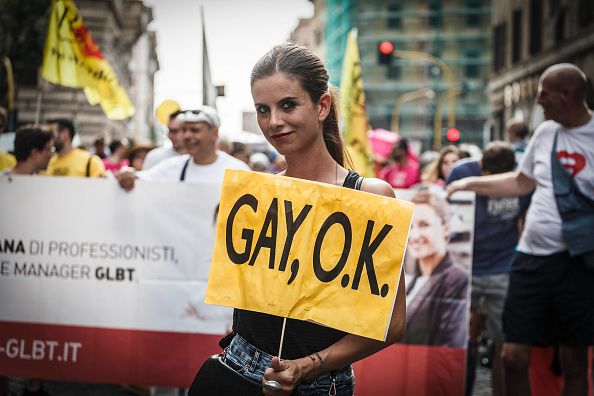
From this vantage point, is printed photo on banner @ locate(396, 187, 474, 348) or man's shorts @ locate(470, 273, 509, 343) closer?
printed photo on banner @ locate(396, 187, 474, 348)

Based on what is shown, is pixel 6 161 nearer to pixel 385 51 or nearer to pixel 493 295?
pixel 493 295

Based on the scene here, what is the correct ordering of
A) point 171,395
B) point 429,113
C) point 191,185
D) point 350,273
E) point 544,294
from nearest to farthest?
point 350,273 → point 544,294 → point 191,185 → point 171,395 → point 429,113

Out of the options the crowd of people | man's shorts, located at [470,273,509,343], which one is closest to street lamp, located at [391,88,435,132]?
the crowd of people

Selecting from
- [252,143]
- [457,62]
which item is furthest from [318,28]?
[252,143]

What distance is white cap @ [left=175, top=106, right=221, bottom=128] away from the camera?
697 centimetres

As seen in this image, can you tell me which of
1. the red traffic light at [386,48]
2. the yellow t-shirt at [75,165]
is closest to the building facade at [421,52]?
the red traffic light at [386,48]

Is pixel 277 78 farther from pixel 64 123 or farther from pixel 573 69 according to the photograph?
pixel 64 123

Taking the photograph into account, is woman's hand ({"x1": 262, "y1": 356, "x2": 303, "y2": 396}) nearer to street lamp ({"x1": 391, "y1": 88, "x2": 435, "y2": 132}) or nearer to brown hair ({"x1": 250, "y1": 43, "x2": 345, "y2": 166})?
brown hair ({"x1": 250, "y1": 43, "x2": 345, "y2": 166})

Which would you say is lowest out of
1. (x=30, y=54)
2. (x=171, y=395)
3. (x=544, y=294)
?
(x=171, y=395)

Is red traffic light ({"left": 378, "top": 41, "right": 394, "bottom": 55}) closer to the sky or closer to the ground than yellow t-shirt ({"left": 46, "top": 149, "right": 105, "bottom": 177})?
closer to the sky

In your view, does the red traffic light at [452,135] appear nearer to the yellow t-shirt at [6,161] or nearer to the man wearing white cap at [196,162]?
the yellow t-shirt at [6,161]

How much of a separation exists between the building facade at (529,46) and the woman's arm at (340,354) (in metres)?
18.7

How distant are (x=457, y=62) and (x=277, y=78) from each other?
92058 mm

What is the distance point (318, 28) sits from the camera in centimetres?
10688
